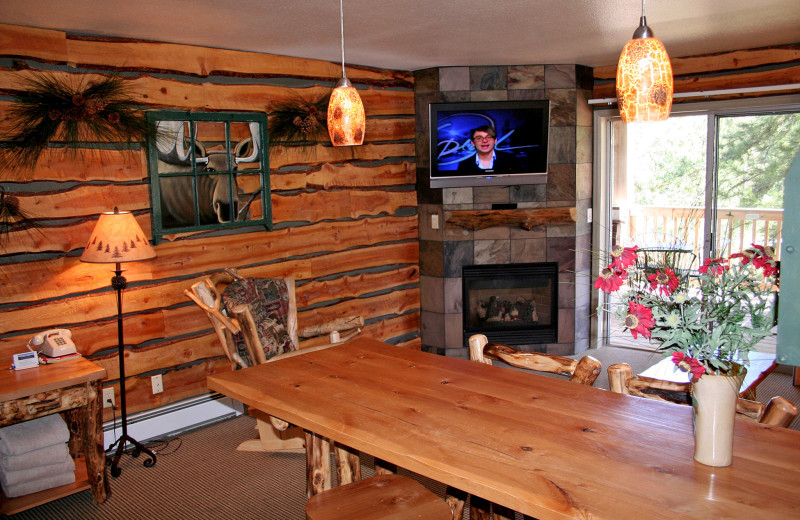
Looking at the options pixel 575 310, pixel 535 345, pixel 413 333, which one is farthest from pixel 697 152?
pixel 413 333

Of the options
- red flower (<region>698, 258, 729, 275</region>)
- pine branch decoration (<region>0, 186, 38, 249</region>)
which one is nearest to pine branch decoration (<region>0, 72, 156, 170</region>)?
pine branch decoration (<region>0, 186, 38, 249</region>)

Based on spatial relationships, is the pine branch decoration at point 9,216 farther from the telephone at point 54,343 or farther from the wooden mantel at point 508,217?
the wooden mantel at point 508,217

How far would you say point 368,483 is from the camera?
2.30 m

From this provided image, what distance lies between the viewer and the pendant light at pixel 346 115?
8.68ft

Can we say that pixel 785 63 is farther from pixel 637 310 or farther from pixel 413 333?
pixel 637 310

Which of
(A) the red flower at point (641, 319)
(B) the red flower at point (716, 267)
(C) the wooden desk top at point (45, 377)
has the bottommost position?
(C) the wooden desk top at point (45, 377)

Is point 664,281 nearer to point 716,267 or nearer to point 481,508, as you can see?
point 716,267

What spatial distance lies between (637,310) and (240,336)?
251 centimetres

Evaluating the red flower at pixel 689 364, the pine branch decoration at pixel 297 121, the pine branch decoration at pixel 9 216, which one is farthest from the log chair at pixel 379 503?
the pine branch decoration at pixel 297 121

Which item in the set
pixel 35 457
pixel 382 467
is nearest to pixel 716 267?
pixel 382 467

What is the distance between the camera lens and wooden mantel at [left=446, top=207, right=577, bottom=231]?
5.52 metres

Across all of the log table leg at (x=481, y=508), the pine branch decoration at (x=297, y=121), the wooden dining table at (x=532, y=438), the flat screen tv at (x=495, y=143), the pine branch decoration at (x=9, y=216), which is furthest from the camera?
the flat screen tv at (x=495, y=143)

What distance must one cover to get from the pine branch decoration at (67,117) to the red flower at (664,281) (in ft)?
10.3

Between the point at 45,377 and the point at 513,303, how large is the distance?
3779mm
